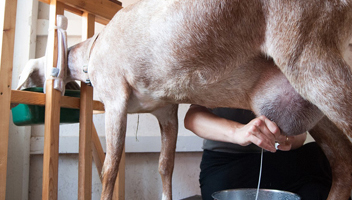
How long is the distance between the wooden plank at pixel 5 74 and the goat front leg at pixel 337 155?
1.19 m

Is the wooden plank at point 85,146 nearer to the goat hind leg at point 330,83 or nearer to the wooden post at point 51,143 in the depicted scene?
the wooden post at point 51,143

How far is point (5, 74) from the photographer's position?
1.25 m

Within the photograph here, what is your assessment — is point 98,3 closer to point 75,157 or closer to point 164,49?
point 164,49

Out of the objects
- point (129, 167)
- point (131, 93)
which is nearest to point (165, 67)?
point (131, 93)

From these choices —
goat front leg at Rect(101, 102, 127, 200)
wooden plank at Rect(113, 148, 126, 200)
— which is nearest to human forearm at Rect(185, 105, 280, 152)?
goat front leg at Rect(101, 102, 127, 200)

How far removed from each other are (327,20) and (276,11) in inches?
4.6

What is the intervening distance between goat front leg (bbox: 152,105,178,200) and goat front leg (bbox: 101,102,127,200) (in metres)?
0.27

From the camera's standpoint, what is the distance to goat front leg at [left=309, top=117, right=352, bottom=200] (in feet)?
3.66

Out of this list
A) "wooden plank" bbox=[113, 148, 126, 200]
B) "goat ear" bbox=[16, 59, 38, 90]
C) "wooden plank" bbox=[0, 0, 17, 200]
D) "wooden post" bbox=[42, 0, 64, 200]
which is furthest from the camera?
"wooden plank" bbox=[113, 148, 126, 200]

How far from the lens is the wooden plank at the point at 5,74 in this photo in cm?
122

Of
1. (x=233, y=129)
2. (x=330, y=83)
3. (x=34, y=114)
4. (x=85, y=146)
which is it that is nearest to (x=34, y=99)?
(x=34, y=114)

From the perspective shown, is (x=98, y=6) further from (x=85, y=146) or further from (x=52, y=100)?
(x=85, y=146)

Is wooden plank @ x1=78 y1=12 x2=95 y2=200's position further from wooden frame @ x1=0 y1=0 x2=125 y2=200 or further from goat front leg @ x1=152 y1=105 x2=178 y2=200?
goat front leg @ x1=152 y1=105 x2=178 y2=200

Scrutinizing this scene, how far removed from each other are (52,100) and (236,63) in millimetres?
896
